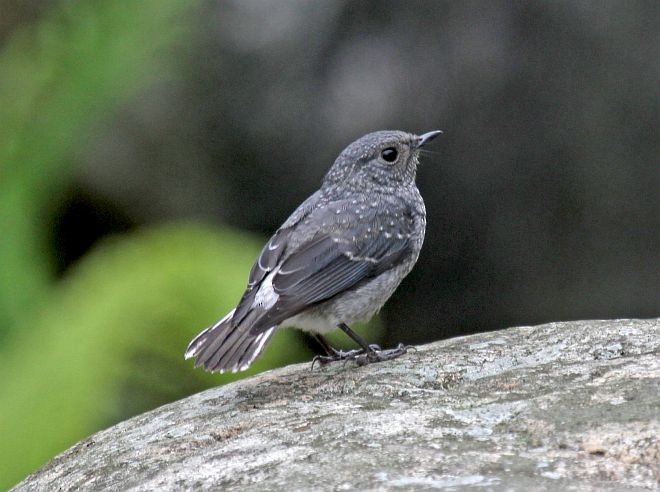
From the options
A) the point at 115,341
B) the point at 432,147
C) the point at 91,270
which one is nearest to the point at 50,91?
the point at 91,270

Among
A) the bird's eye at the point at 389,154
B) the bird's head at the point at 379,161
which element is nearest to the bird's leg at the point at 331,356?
the bird's head at the point at 379,161

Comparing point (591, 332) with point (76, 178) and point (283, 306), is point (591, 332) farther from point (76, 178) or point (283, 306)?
point (76, 178)

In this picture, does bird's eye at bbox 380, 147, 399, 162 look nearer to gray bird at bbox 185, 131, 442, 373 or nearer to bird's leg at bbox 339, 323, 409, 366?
gray bird at bbox 185, 131, 442, 373

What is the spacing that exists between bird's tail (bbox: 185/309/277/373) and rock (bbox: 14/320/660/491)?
5.5 inches

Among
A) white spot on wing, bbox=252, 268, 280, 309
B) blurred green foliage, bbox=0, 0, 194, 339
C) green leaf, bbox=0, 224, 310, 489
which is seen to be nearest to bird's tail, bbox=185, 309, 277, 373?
white spot on wing, bbox=252, 268, 280, 309

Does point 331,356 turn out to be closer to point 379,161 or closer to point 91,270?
point 379,161

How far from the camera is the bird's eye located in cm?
605

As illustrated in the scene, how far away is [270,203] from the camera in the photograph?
880cm

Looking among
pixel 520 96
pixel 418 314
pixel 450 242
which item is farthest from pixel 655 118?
pixel 418 314

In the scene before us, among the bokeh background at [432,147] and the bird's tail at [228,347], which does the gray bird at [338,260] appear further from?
the bokeh background at [432,147]

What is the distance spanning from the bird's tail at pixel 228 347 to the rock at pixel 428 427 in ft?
0.46

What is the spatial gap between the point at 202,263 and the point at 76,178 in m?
2.95

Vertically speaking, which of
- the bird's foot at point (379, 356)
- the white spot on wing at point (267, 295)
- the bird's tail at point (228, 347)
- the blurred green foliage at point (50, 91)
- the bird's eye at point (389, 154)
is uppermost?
the blurred green foliage at point (50, 91)

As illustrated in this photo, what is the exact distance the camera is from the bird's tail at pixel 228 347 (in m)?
4.59
